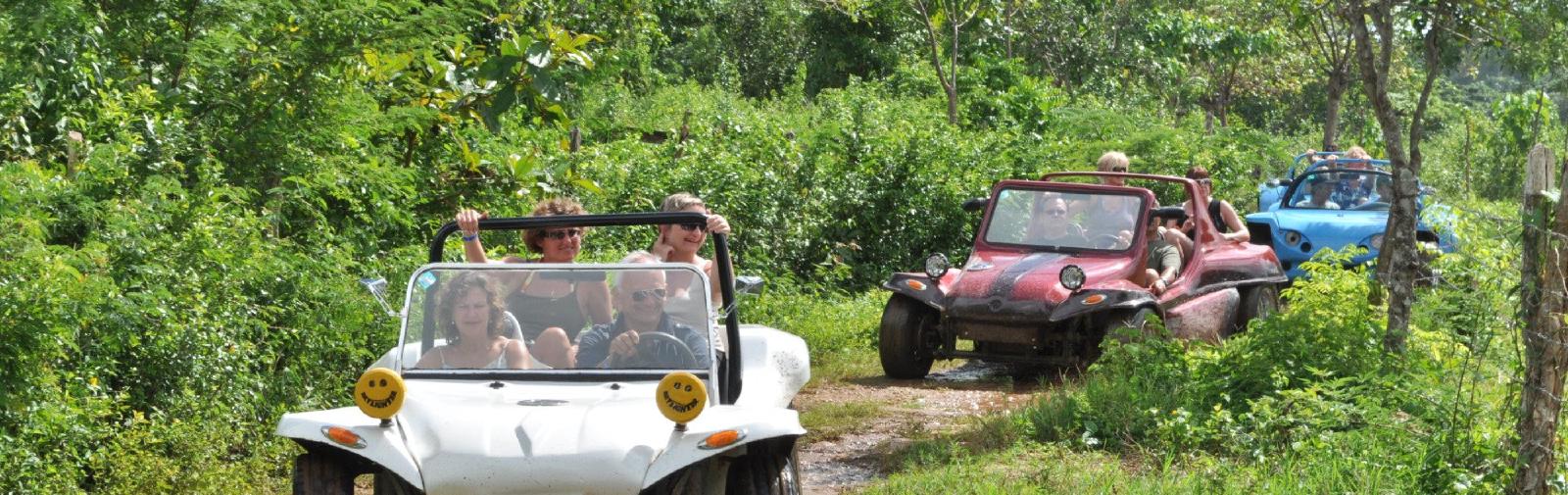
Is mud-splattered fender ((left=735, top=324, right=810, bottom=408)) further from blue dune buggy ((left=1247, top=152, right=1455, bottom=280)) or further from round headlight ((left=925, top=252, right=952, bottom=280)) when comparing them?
blue dune buggy ((left=1247, top=152, right=1455, bottom=280))

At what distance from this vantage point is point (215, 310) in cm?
755

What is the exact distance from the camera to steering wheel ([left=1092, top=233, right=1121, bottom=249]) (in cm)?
1152

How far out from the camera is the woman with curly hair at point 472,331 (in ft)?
20.1

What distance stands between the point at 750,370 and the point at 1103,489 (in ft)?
5.10

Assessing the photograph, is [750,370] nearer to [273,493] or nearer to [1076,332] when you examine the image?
[273,493]

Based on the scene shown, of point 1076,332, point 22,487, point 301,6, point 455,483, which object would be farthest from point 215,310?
point 1076,332

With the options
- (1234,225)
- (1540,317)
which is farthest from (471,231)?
(1234,225)

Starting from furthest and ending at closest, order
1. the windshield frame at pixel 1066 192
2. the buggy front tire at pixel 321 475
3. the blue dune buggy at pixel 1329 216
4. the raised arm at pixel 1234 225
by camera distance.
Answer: the blue dune buggy at pixel 1329 216
the raised arm at pixel 1234 225
the windshield frame at pixel 1066 192
the buggy front tire at pixel 321 475

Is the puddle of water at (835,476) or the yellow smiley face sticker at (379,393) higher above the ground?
the yellow smiley face sticker at (379,393)

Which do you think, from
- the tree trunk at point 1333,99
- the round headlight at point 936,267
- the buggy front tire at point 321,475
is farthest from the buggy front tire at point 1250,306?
the tree trunk at point 1333,99

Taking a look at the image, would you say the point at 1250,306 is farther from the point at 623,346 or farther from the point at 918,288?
the point at 623,346

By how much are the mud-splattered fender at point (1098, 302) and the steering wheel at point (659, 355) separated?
187 inches

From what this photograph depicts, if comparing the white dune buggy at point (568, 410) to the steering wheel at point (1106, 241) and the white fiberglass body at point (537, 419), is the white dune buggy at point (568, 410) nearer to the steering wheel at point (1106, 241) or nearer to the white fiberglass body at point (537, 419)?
the white fiberglass body at point (537, 419)

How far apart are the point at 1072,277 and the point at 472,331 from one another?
17.3ft
